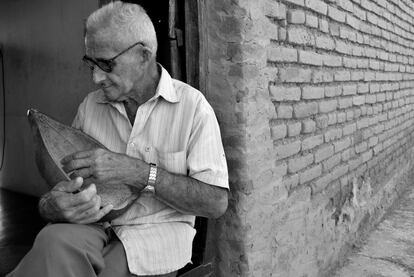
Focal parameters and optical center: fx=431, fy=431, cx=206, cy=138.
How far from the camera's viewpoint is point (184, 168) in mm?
1854

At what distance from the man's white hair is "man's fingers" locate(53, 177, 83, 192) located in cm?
58

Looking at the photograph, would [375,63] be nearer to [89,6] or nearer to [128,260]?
[89,6]

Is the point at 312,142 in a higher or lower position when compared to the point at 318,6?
lower

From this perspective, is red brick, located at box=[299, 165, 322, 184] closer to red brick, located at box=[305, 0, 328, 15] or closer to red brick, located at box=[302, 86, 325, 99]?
red brick, located at box=[302, 86, 325, 99]

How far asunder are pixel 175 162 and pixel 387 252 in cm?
260

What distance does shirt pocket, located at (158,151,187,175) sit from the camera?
1842mm

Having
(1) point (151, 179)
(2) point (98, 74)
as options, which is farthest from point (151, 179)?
(2) point (98, 74)

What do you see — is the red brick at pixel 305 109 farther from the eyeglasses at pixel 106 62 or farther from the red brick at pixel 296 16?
the eyeglasses at pixel 106 62

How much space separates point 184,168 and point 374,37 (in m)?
2.91

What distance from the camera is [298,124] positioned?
2668 mm

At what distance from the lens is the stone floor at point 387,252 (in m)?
3.29

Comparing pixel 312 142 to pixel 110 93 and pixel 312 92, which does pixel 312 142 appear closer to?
pixel 312 92

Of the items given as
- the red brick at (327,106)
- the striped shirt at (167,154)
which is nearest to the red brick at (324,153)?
the red brick at (327,106)

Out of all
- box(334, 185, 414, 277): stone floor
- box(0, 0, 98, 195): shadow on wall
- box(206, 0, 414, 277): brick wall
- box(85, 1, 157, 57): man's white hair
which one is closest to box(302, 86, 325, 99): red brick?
box(206, 0, 414, 277): brick wall
